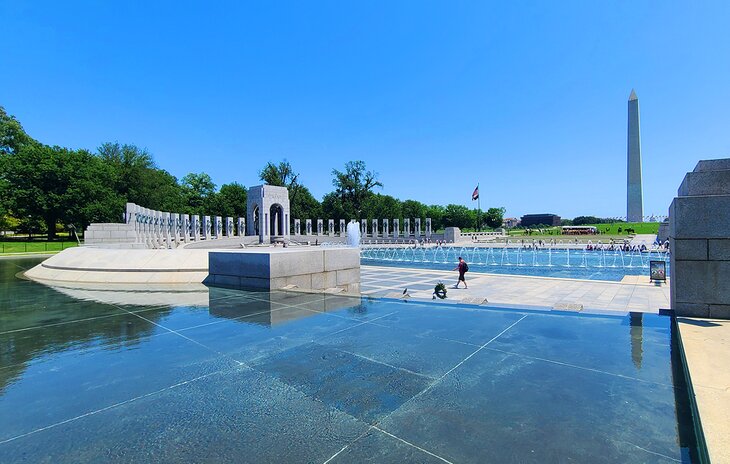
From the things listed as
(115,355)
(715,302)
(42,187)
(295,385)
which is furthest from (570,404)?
(42,187)

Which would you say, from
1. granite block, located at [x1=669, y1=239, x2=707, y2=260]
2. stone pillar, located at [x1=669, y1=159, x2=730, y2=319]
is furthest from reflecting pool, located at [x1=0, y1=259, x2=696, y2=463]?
granite block, located at [x1=669, y1=239, x2=707, y2=260]

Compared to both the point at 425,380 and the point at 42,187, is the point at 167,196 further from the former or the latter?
the point at 425,380

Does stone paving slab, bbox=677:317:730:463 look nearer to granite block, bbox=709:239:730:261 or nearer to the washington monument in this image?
granite block, bbox=709:239:730:261

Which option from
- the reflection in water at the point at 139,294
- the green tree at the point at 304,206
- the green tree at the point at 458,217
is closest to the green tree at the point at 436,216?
the green tree at the point at 458,217

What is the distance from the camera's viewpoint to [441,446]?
2.55 m

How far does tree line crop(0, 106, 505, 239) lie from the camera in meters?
43.4

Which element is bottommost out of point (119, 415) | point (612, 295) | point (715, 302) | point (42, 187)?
point (612, 295)

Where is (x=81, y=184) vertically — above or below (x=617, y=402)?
above

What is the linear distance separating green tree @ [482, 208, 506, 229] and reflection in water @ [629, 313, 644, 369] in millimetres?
117432

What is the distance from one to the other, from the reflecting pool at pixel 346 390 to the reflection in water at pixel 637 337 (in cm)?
3

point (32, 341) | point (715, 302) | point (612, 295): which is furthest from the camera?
point (612, 295)

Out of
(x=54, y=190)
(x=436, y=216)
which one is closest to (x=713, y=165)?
(x=54, y=190)

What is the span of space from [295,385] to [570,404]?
241 centimetres

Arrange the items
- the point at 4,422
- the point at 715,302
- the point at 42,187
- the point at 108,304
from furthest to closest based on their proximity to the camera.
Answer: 1. the point at 42,187
2. the point at 108,304
3. the point at 715,302
4. the point at 4,422
